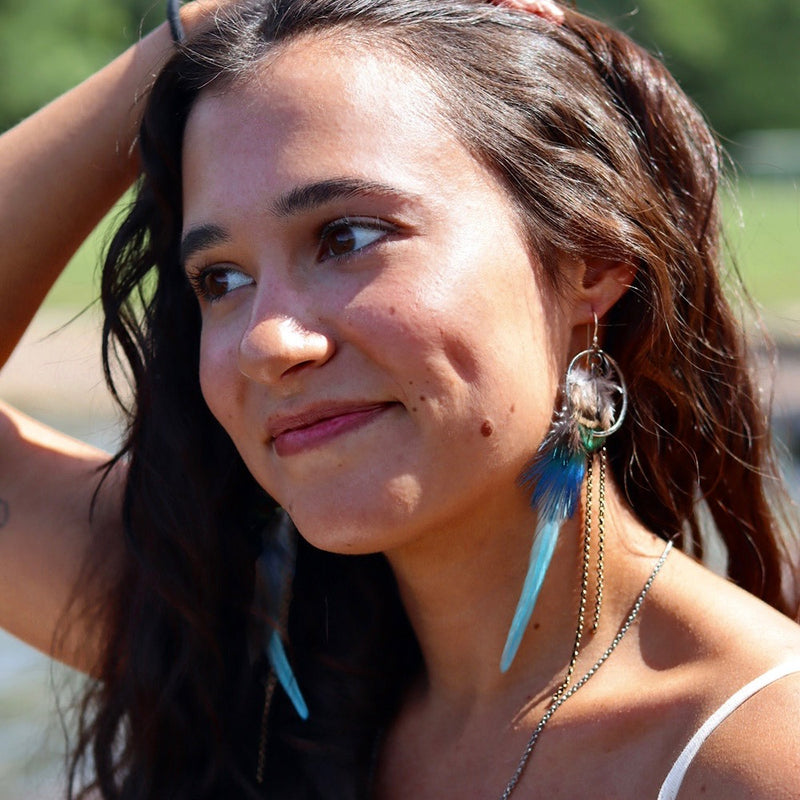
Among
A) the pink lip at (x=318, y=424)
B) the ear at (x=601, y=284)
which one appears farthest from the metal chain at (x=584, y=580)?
the pink lip at (x=318, y=424)

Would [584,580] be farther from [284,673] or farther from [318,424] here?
[284,673]

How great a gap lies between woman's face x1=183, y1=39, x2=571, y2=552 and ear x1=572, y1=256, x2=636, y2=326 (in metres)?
0.09

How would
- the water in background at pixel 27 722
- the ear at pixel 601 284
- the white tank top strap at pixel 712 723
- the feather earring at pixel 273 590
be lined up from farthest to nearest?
1. the water in background at pixel 27 722
2. the feather earring at pixel 273 590
3. the ear at pixel 601 284
4. the white tank top strap at pixel 712 723

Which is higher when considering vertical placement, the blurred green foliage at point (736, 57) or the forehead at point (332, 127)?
the forehead at point (332, 127)

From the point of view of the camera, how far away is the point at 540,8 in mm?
2494

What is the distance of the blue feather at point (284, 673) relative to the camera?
2555mm

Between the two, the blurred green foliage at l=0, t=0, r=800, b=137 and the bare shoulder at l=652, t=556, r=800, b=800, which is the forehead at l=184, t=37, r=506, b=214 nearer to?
the bare shoulder at l=652, t=556, r=800, b=800

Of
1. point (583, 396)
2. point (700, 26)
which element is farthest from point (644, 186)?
point (700, 26)

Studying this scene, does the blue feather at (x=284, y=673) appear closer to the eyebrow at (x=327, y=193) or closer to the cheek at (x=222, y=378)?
the cheek at (x=222, y=378)

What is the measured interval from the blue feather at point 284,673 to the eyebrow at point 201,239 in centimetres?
85

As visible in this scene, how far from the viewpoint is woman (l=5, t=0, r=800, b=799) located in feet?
6.85

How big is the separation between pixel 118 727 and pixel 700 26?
1907 inches

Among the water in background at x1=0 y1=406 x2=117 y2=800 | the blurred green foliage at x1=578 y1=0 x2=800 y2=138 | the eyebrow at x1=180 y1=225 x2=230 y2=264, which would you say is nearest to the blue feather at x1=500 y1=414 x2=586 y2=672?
the eyebrow at x1=180 y1=225 x2=230 y2=264

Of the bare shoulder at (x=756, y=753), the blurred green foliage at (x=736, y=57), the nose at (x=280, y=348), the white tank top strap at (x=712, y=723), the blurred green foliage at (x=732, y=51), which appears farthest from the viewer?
the blurred green foliage at (x=736, y=57)
